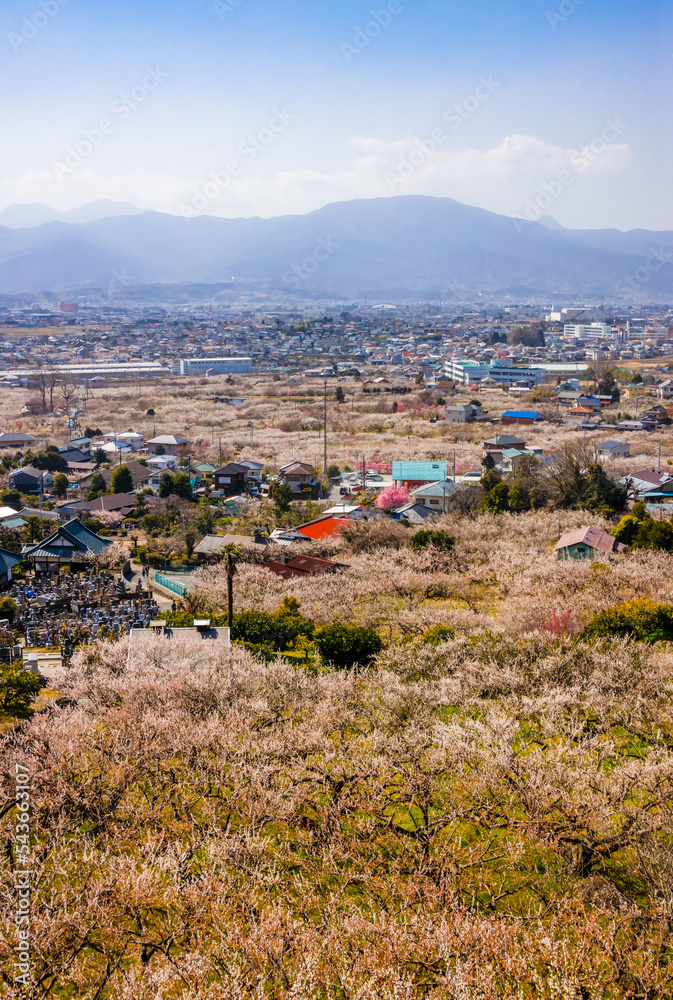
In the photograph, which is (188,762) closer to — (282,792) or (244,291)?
(282,792)

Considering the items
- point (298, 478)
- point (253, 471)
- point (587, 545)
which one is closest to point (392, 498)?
point (298, 478)

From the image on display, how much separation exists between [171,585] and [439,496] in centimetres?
878

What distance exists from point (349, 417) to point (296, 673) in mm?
31849

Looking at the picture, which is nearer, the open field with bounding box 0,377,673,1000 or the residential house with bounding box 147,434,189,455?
the open field with bounding box 0,377,673,1000

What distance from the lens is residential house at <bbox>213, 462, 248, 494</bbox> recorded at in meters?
26.8

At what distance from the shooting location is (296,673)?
35.1 feet

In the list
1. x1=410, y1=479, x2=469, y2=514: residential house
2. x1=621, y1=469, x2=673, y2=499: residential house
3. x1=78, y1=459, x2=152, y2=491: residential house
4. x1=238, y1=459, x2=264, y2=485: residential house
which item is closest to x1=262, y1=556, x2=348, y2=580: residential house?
x1=410, y1=479, x2=469, y2=514: residential house

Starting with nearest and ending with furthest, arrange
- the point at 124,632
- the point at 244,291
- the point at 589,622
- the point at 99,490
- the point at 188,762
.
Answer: the point at 188,762 < the point at 589,622 < the point at 124,632 < the point at 99,490 < the point at 244,291

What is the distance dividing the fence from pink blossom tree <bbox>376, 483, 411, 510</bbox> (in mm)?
7776

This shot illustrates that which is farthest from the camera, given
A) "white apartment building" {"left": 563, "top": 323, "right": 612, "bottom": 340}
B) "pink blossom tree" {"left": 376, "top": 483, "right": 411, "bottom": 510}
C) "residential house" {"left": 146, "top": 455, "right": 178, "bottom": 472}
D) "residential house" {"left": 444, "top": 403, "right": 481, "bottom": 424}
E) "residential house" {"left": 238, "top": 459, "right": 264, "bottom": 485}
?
"white apartment building" {"left": 563, "top": 323, "right": 612, "bottom": 340}

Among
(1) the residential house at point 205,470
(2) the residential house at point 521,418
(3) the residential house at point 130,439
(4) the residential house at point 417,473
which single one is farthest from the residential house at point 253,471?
(2) the residential house at point 521,418

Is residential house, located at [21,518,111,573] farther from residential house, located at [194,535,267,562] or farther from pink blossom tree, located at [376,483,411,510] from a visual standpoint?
pink blossom tree, located at [376,483,411,510]

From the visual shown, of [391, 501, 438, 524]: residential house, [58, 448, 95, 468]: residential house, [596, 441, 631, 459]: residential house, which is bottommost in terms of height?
[391, 501, 438, 524]: residential house

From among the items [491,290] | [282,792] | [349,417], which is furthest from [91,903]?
[491,290]
